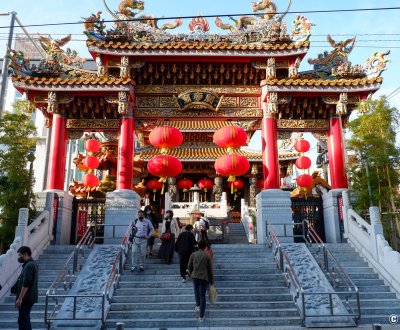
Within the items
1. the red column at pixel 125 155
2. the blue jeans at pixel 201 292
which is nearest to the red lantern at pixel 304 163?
the red column at pixel 125 155

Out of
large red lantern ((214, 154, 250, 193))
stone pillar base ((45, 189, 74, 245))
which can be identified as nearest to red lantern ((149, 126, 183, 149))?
large red lantern ((214, 154, 250, 193))

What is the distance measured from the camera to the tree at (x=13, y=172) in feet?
37.2

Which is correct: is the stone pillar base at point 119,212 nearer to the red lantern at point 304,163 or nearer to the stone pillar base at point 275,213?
the stone pillar base at point 275,213

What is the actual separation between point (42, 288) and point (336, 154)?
10.1 metres

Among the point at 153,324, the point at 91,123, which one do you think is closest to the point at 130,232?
the point at 153,324

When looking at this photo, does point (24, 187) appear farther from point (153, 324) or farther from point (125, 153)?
point (153, 324)

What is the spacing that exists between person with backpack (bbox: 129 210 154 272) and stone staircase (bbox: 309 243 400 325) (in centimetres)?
475

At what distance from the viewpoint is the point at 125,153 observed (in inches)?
492

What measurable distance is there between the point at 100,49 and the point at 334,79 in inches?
334

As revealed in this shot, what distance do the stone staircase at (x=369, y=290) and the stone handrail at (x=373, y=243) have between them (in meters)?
0.19

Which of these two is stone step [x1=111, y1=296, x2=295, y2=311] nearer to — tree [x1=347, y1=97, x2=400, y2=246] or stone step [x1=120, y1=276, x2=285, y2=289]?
stone step [x1=120, y1=276, x2=285, y2=289]

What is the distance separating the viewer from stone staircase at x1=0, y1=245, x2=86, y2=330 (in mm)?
7060

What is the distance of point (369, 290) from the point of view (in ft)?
27.9

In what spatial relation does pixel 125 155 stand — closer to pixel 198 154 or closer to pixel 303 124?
pixel 303 124
